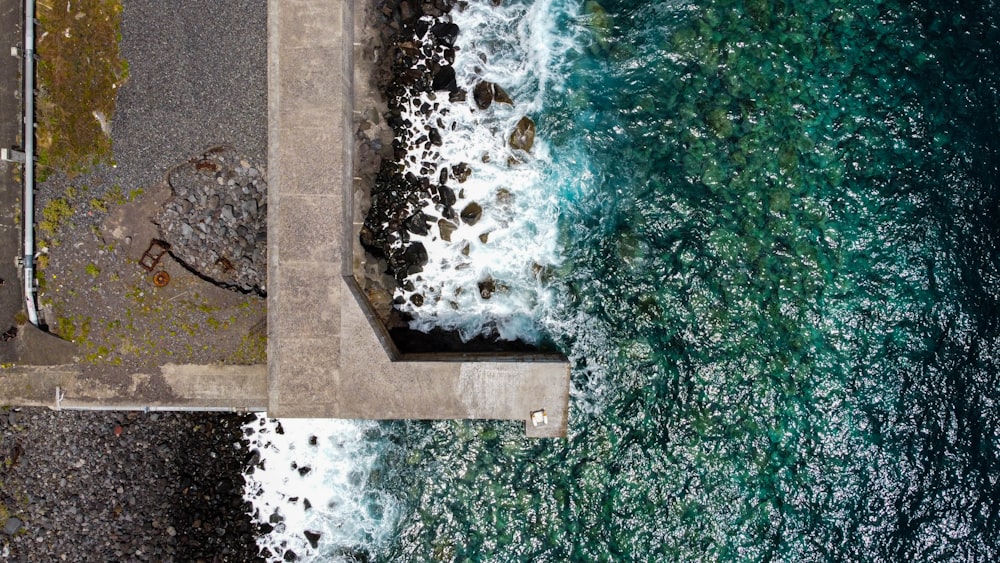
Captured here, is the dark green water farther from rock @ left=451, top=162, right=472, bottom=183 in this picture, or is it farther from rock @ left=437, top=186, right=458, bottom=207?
rock @ left=437, top=186, right=458, bottom=207

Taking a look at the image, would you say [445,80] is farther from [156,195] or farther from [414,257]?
[156,195]

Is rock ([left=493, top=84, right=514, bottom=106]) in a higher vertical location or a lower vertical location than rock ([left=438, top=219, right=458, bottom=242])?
higher

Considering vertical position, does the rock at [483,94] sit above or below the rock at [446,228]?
above

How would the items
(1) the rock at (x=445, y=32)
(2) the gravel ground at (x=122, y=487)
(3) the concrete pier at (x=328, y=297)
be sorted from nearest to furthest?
(3) the concrete pier at (x=328, y=297), (2) the gravel ground at (x=122, y=487), (1) the rock at (x=445, y=32)

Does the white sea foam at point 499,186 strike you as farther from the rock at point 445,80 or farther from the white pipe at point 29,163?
the white pipe at point 29,163

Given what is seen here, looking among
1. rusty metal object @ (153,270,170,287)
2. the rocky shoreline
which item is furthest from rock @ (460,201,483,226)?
rusty metal object @ (153,270,170,287)

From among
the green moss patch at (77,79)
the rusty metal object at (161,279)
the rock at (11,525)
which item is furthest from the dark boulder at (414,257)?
the rock at (11,525)

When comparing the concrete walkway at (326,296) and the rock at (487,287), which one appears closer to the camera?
the concrete walkway at (326,296)
